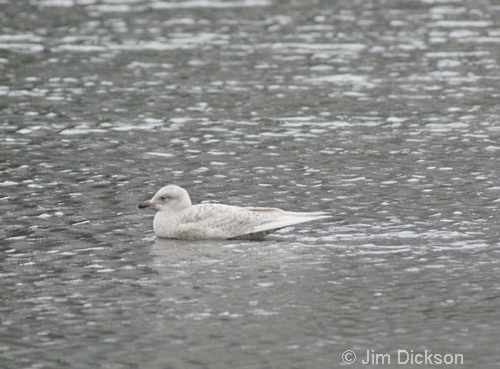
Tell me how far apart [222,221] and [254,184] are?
10.8ft

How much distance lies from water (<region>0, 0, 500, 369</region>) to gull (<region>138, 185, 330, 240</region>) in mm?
349

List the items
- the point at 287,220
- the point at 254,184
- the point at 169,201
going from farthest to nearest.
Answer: the point at 254,184 → the point at 169,201 → the point at 287,220

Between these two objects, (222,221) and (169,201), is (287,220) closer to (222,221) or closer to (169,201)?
(222,221)

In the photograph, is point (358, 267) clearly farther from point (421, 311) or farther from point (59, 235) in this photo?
point (59, 235)

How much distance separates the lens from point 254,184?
61.7ft

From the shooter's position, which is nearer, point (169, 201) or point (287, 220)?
point (287, 220)

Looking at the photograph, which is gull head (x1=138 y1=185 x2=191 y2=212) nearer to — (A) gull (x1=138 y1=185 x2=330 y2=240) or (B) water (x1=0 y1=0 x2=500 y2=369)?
(A) gull (x1=138 y1=185 x2=330 y2=240)

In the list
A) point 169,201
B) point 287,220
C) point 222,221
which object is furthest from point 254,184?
point 287,220

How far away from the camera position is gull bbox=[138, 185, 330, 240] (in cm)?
1542

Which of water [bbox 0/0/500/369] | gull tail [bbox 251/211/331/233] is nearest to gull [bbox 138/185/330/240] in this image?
gull tail [bbox 251/211/331/233]

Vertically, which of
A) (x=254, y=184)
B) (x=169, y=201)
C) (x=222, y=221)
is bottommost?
(x=254, y=184)

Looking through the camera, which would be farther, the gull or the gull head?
the gull head

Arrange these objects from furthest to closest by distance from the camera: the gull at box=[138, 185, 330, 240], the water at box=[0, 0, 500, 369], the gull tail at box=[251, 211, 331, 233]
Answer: the gull at box=[138, 185, 330, 240], the gull tail at box=[251, 211, 331, 233], the water at box=[0, 0, 500, 369]

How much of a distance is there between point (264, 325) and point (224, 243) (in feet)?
12.1
